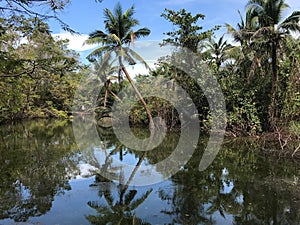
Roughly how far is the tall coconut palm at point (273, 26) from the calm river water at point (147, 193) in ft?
17.3

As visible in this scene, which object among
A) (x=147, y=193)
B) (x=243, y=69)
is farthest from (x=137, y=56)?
(x=147, y=193)

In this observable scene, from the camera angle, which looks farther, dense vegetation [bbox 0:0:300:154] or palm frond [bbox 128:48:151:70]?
palm frond [bbox 128:48:151:70]

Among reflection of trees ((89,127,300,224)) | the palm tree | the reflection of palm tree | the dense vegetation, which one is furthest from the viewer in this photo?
the palm tree

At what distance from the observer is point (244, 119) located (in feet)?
50.3

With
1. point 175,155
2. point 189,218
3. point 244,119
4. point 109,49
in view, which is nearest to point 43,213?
point 189,218

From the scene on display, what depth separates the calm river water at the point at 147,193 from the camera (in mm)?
4906

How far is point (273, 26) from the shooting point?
13.2 metres

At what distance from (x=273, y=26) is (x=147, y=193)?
10712mm

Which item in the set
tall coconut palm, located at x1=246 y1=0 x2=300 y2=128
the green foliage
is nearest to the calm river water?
the green foliage

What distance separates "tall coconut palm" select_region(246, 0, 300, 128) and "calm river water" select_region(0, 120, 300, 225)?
5.27 meters

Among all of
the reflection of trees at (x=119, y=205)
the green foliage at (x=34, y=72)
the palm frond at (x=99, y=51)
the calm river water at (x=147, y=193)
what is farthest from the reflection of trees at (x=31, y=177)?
the palm frond at (x=99, y=51)

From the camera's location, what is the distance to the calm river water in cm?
491

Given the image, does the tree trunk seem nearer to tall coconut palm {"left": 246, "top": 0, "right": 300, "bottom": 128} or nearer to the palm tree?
tall coconut palm {"left": 246, "top": 0, "right": 300, "bottom": 128}

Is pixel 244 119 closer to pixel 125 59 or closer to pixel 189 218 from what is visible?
pixel 125 59
